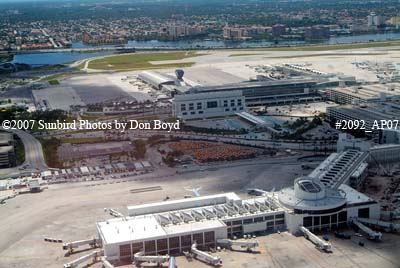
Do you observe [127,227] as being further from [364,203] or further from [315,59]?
[315,59]

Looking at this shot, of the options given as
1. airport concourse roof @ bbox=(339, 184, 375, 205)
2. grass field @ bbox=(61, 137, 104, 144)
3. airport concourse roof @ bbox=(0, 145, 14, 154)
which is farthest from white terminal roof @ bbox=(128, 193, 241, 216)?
grass field @ bbox=(61, 137, 104, 144)

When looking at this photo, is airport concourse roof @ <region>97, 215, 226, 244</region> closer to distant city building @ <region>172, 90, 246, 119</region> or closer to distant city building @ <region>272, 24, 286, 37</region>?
distant city building @ <region>172, 90, 246, 119</region>

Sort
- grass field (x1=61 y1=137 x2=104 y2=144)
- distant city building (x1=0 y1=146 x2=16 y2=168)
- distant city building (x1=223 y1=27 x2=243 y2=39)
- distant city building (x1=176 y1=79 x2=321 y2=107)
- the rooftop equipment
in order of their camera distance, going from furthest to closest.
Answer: distant city building (x1=223 y1=27 x2=243 y2=39) → distant city building (x1=176 y1=79 x2=321 y2=107) → grass field (x1=61 y1=137 x2=104 y2=144) → distant city building (x1=0 y1=146 x2=16 y2=168) → the rooftop equipment

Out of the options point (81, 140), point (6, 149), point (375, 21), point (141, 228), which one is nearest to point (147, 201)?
point (141, 228)

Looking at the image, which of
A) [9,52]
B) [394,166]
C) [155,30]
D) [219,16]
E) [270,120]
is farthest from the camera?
[219,16]

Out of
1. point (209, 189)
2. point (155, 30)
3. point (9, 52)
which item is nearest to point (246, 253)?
point (209, 189)

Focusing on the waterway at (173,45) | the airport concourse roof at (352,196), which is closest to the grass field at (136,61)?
the waterway at (173,45)
